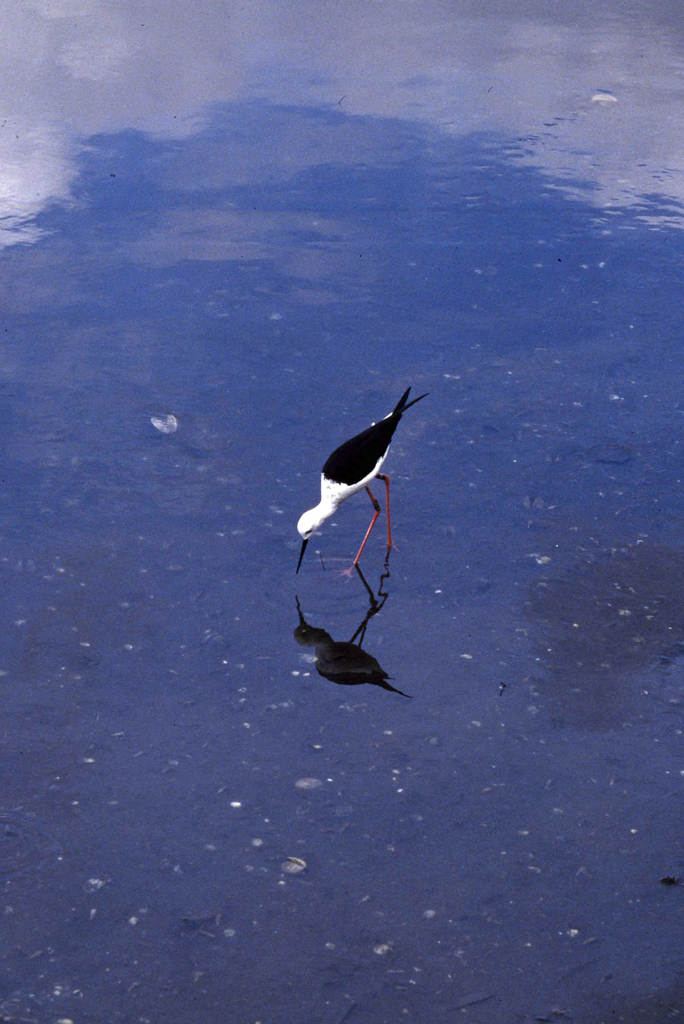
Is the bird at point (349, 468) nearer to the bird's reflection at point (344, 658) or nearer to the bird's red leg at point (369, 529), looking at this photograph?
the bird's red leg at point (369, 529)

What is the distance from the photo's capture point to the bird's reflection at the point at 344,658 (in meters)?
5.29

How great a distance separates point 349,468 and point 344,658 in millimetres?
901

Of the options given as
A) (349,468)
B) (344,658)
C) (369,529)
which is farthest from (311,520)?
(344,658)

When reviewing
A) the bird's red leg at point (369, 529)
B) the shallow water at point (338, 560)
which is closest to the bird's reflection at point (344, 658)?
the shallow water at point (338, 560)

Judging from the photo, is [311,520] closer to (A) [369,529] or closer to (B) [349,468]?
(B) [349,468]

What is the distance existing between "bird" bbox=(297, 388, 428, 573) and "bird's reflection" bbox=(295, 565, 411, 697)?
15.4 inches

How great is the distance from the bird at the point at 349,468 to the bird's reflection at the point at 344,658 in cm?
39

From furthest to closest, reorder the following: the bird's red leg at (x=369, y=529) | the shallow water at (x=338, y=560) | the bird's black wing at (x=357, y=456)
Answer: the bird's red leg at (x=369, y=529) < the bird's black wing at (x=357, y=456) < the shallow water at (x=338, y=560)

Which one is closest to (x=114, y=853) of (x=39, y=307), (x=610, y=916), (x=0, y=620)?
(x=0, y=620)

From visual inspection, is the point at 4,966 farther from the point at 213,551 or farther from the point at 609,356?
the point at 609,356

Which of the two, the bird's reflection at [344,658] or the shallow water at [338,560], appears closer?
the shallow water at [338,560]

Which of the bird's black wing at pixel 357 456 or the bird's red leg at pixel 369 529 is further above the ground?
the bird's black wing at pixel 357 456

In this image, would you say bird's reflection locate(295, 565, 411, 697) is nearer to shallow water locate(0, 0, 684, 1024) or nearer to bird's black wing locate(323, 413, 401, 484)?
shallow water locate(0, 0, 684, 1024)

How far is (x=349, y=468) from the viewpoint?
18.2 feet
